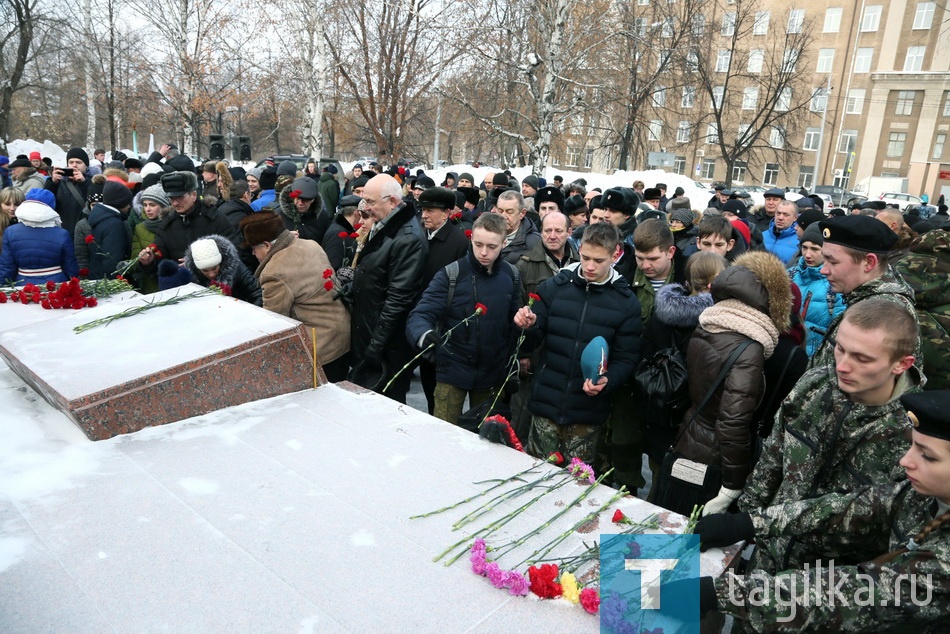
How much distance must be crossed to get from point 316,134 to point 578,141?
1960 centimetres

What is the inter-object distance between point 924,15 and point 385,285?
152ft

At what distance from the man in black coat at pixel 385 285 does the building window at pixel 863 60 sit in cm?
4433

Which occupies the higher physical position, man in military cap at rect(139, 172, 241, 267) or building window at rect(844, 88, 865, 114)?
building window at rect(844, 88, 865, 114)

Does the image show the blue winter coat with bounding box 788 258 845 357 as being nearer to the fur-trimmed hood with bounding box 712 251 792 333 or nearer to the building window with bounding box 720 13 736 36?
the fur-trimmed hood with bounding box 712 251 792 333

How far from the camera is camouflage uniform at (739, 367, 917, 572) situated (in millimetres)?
2180

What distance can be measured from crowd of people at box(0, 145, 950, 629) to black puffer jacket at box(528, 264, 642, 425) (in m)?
0.01

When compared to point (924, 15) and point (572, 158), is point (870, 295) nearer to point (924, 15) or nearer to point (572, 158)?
point (572, 158)

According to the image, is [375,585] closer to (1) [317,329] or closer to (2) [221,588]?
(2) [221,588]

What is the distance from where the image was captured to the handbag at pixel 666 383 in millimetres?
3164

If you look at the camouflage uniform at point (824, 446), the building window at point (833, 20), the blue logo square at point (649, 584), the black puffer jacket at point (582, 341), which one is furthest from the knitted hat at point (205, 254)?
the building window at point (833, 20)

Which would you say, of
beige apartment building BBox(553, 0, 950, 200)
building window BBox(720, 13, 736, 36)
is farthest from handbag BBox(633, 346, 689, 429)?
beige apartment building BBox(553, 0, 950, 200)

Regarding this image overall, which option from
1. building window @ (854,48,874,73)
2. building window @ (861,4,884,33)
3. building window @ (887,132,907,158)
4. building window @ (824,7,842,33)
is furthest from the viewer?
building window @ (887,132,907,158)

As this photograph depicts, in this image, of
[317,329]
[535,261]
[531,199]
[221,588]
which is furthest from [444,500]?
[531,199]

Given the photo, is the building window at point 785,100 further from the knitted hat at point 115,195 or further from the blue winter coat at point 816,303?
the knitted hat at point 115,195
